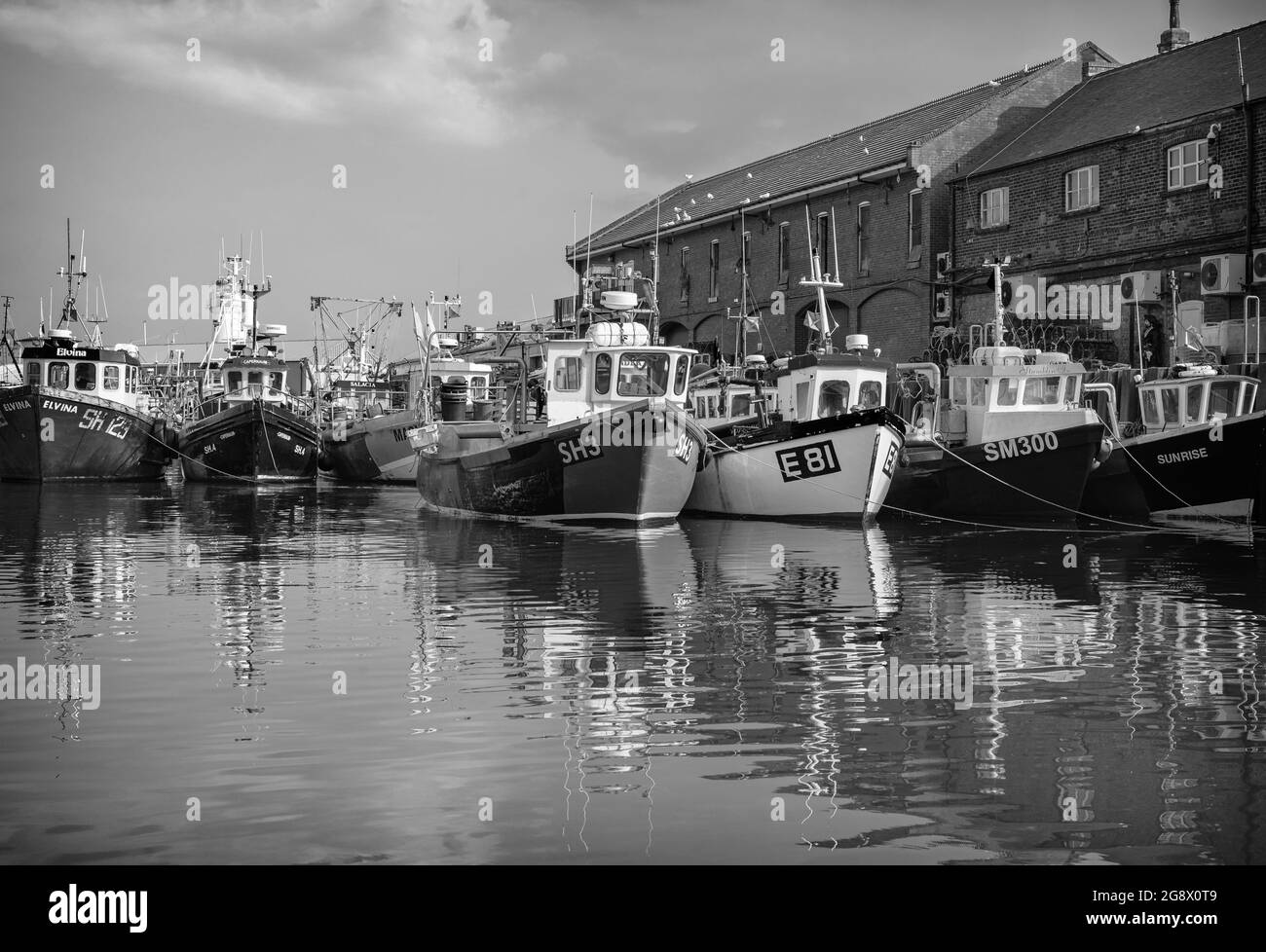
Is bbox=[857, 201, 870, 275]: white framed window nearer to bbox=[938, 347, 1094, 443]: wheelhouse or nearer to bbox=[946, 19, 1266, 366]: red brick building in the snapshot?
bbox=[946, 19, 1266, 366]: red brick building

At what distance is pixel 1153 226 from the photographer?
3141 centimetres

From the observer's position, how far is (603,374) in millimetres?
23859

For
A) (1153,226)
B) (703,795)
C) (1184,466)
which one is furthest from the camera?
(1153,226)

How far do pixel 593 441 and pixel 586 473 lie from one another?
2.32 ft

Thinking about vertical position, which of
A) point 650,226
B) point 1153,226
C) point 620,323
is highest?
point 650,226

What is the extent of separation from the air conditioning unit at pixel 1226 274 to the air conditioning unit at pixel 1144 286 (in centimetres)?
191

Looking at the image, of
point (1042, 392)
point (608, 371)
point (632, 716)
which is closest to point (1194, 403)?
point (1042, 392)

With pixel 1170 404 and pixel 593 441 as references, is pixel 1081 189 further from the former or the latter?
pixel 593 441

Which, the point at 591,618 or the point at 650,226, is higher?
the point at 650,226

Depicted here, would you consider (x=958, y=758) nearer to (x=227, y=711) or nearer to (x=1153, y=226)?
(x=227, y=711)

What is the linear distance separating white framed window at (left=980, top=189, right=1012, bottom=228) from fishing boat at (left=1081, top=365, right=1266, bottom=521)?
403 inches

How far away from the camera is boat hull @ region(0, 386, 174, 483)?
1470 inches

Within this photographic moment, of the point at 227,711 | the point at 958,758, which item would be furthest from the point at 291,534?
the point at 958,758
